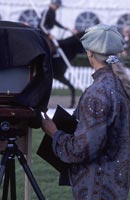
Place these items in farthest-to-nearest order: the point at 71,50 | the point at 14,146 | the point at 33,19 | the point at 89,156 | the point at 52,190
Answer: the point at 33,19 < the point at 71,50 < the point at 52,190 < the point at 14,146 < the point at 89,156

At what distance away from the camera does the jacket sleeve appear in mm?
3916

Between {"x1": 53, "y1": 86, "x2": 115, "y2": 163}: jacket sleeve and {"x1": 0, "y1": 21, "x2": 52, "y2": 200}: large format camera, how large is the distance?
0.25 metres

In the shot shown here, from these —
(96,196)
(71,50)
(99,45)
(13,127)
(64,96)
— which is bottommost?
(64,96)

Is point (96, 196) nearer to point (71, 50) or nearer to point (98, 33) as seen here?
point (98, 33)

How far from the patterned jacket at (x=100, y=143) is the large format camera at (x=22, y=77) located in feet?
0.66

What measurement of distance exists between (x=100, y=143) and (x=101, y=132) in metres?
0.06

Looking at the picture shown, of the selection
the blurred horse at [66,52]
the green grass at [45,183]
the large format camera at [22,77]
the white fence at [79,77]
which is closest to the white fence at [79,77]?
the white fence at [79,77]

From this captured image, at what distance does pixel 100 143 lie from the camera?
3.94 metres

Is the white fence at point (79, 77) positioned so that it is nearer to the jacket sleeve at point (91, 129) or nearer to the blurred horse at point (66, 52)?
the blurred horse at point (66, 52)

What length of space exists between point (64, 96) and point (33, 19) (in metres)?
5.01

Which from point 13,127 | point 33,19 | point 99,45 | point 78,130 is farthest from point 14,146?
point 33,19

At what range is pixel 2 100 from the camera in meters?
4.08

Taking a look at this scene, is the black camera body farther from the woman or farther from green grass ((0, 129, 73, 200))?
green grass ((0, 129, 73, 200))

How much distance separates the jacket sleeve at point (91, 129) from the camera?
3.92 m
